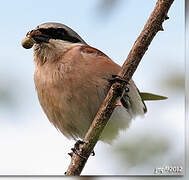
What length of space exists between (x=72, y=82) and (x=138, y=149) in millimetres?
824

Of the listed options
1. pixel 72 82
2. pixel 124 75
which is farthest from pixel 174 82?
pixel 72 82

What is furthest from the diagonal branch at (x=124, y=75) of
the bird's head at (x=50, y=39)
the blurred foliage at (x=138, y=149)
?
the bird's head at (x=50, y=39)

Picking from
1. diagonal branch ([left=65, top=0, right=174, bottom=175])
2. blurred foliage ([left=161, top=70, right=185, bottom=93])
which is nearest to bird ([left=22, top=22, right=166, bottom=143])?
diagonal branch ([left=65, top=0, right=174, bottom=175])

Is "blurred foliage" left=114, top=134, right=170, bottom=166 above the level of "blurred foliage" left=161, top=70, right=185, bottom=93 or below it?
below

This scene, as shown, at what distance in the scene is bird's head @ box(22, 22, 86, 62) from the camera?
1.64 m

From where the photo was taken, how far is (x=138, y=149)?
2.55 feet

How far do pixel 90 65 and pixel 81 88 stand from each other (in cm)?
10

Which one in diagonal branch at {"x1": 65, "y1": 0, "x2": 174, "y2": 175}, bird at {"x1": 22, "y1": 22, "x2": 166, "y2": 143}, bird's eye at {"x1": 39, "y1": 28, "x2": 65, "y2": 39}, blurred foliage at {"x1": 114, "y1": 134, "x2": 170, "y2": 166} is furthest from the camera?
bird's eye at {"x1": 39, "y1": 28, "x2": 65, "y2": 39}

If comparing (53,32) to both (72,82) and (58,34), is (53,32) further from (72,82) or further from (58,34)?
(72,82)

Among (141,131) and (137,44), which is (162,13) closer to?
(137,44)

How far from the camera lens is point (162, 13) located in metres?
0.88

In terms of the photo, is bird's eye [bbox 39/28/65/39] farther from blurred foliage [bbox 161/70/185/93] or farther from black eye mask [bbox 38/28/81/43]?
blurred foliage [bbox 161/70/185/93]

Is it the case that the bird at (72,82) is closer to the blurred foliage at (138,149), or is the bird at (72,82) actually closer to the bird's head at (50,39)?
the bird's head at (50,39)

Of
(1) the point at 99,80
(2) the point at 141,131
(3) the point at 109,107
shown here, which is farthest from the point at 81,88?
(2) the point at 141,131
